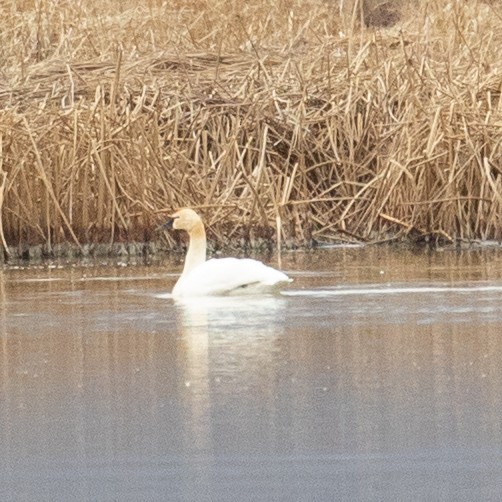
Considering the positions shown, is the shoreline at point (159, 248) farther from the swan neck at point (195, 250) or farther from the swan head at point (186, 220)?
the swan neck at point (195, 250)

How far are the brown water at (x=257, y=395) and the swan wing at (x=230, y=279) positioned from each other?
0.70 ft

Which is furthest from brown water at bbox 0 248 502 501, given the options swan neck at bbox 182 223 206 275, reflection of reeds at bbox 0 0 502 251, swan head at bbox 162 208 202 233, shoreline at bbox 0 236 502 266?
reflection of reeds at bbox 0 0 502 251

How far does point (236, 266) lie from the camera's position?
1014cm

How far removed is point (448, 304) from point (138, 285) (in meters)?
2.57

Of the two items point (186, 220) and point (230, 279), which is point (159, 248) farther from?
point (230, 279)

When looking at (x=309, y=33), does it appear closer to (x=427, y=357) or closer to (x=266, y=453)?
(x=427, y=357)

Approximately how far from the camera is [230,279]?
10141 millimetres

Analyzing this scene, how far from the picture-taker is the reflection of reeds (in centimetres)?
1353

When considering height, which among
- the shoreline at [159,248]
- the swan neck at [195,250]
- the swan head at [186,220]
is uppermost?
the swan head at [186,220]

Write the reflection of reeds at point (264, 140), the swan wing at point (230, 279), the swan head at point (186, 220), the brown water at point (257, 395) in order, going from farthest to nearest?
the reflection of reeds at point (264, 140), the swan head at point (186, 220), the swan wing at point (230, 279), the brown water at point (257, 395)

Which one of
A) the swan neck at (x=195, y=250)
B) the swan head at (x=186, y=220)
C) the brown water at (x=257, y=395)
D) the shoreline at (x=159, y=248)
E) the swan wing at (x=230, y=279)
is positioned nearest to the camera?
the brown water at (x=257, y=395)

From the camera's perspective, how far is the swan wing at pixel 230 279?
10000 millimetres

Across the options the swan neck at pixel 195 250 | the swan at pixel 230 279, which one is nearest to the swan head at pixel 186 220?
the swan neck at pixel 195 250

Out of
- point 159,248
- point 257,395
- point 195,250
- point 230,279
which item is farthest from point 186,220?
point 257,395
